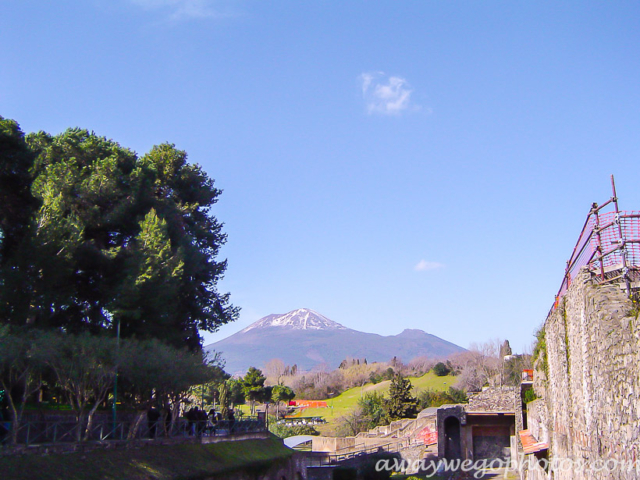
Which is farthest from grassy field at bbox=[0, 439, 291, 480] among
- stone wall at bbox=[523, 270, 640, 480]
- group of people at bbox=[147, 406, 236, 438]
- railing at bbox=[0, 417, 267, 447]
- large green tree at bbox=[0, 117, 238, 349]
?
stone wall at bbox=[523, 270, 640, 480]

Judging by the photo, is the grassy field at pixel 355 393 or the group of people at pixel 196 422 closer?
the group of people at pixel 196 422

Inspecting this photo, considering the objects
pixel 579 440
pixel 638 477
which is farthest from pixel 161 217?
pixel 638 477

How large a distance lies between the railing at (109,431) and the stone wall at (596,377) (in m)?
16.4

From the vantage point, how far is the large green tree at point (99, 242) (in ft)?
83.4

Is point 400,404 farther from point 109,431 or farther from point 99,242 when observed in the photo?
point 109,431

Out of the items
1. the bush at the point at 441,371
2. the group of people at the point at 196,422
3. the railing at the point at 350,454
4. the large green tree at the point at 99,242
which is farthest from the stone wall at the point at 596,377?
the bush at the point at 441,371

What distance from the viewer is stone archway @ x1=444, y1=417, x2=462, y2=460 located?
4459 cm

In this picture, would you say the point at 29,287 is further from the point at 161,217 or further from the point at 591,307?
the point at 591,307

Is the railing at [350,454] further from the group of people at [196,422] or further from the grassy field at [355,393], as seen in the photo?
the grassy field at [355,393]

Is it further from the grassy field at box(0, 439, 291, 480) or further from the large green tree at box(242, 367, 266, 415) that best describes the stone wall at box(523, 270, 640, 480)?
the large green tree at box(242, 367, 266, 415)

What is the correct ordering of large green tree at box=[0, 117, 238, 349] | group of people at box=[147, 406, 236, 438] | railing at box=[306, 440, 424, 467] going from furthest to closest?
railing at box=[306, 440, 424, 467]
group of people at box=[147, 406, 236, 438]
large green tree at box=[0, 117, 238, 349]

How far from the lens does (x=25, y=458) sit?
18.2 metres


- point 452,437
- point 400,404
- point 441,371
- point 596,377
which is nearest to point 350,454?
point 452,437

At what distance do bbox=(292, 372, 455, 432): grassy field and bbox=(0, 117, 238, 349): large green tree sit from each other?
48050mm
